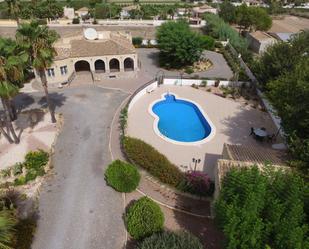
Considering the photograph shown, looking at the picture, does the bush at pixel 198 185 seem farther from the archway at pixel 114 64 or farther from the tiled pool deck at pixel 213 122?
the archway at pixel 114 64

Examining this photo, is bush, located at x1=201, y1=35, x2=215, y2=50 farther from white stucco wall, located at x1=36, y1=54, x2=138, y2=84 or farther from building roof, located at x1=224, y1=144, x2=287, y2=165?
building roof, located at x1=224, y1=144, x2=287, y2=165

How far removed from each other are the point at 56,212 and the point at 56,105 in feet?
56.1

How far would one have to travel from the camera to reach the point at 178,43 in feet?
143

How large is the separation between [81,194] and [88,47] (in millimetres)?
27407

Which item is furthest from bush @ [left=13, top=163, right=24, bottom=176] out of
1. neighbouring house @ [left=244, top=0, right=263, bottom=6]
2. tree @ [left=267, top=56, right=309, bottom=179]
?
neighbouring house @ [left=244, top=0, right=263, bottom=6]

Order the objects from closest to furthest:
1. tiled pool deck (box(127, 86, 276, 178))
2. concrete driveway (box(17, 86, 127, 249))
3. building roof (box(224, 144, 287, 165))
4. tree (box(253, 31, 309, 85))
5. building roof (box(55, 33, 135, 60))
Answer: concrete driveway (box(17, 86, 127, 249)) → building roof (box(224, 144, 287, 165)) → tiled pool deck (box(127, 86, 276, 178)) → tree (box(253, 31, 309, 85)) → building roof (box(55, 33, 135, 60))

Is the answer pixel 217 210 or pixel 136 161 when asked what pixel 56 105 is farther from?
pixel 217 210

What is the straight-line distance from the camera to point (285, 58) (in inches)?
1332

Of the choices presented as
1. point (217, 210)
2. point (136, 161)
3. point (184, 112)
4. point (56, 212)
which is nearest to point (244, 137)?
point (184, 112)

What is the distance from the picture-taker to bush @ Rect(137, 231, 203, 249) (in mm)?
14375

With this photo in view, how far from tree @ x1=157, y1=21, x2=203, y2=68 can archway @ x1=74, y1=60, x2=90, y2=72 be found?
12731 millimetres

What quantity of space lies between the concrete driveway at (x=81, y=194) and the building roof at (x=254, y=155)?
9182mm

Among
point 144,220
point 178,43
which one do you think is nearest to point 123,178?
point 144,220

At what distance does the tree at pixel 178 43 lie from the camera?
143ft
